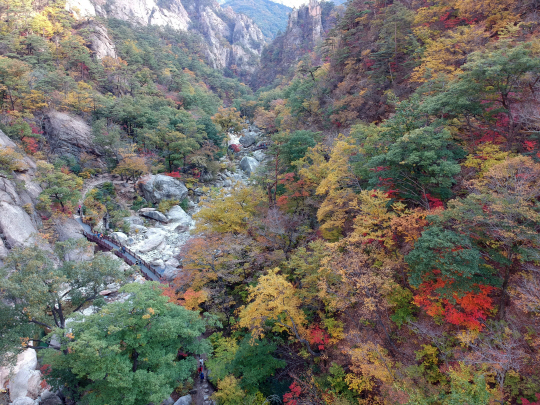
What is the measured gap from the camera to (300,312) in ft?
38.4

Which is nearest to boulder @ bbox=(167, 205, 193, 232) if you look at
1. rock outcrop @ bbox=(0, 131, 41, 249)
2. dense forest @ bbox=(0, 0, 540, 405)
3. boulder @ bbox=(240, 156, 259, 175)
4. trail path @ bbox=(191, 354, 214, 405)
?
dense forest @ bbox=(0, 0, 540, 405)

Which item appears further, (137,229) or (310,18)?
(310,18)

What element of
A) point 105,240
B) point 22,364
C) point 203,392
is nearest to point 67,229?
point 105,240

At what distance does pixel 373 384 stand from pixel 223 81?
69.8 meters

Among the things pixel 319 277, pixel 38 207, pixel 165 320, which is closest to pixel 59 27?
pixel 38 207

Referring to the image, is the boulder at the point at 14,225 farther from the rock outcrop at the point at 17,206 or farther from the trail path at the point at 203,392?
the trail path at the point at 203,392

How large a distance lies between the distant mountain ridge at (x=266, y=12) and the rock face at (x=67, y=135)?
461 feet

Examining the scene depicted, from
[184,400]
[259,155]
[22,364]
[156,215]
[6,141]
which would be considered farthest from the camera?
[259,155]

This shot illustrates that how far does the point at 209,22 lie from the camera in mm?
95688

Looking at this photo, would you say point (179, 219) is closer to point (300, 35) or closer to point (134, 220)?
point (134, 220)

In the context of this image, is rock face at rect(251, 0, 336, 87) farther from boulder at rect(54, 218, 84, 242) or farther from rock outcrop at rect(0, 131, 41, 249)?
boulder at rect(54, 218, 84, 242)

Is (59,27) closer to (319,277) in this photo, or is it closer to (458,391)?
(319,277)

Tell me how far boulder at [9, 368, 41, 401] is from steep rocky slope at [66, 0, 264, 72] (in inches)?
2565

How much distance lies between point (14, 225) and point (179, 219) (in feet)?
43.0
